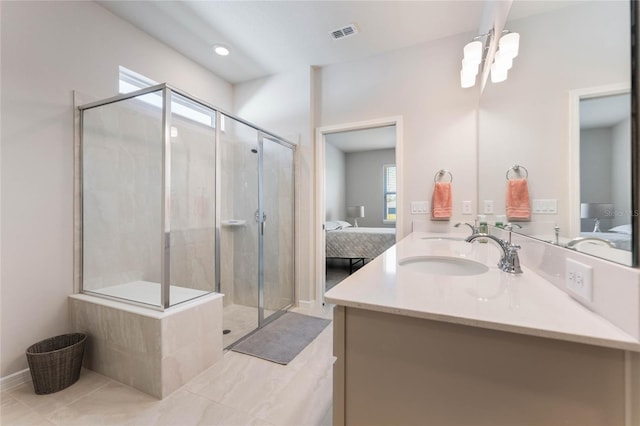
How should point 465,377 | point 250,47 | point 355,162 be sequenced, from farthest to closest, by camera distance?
point 355,162
point 250,47
point 465,377

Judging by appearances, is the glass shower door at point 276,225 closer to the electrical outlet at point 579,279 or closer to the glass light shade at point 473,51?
the glass light shade at point 473,51

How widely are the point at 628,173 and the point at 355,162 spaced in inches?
247

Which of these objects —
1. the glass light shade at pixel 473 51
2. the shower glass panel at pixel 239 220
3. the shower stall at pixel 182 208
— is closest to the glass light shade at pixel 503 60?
the glass light shade at pixel 473 51

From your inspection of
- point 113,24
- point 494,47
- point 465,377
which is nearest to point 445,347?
point 465,377

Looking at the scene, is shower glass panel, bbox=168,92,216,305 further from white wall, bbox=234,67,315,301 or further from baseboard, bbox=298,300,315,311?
baseboard, bbox=298,300,315,311

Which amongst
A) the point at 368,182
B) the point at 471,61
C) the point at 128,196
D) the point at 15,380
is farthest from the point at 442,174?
the point at 368,182

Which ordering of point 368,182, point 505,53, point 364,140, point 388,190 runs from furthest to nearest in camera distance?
point 368,182 < point 388,190 < point 364,140 < point 505,53

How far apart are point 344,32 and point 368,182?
174 inches

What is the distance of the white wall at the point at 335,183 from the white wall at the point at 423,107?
284 centimetres

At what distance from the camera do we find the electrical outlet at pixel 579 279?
0.67 m

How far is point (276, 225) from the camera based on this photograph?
3010 millimetres

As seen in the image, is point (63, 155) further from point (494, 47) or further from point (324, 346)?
point (494, 47)

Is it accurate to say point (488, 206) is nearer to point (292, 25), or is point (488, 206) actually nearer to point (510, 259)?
point (510, 259)

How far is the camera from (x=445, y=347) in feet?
2.27
